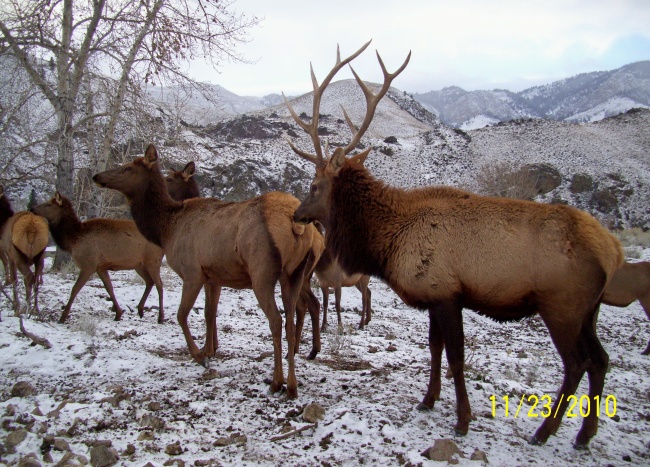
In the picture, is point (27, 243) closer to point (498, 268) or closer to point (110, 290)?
point (110, 290)

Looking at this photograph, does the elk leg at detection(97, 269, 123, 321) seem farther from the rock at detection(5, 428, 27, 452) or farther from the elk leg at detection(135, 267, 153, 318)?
the rock at detection(5, 428, 27, 452)

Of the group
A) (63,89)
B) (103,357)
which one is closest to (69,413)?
(103,357)

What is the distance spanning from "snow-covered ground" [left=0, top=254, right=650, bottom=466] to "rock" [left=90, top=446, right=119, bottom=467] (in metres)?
0.08

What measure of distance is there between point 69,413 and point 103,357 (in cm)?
147

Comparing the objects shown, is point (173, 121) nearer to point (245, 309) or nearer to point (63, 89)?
point (63, 89)

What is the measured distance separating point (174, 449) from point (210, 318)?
232 centimetres

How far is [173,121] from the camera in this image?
1320 cm

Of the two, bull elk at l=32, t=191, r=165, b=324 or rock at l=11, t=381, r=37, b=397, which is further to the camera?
bull elk at l=32, t=191, r=165, b=324

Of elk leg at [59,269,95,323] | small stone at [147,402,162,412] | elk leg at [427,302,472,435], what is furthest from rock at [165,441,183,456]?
elk leg at [59,269,95,323]

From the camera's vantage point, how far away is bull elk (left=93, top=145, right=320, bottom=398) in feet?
15.9

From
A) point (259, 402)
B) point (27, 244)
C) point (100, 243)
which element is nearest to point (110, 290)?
point (100, 243)

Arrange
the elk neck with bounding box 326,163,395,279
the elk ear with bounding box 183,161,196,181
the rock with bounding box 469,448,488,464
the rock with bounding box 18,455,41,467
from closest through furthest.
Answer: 1. the rock with bounding box 18,455,41,467
2. the rock with bounding box 469,448,488,464
3. the elk neck with bounding box 326,163,395,279
4. the elk ear with bounding box 183,161,196,181

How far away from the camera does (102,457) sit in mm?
3281
